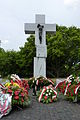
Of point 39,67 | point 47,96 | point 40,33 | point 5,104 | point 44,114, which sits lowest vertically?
point 44,114

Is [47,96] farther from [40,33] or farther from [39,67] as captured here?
[40,33]

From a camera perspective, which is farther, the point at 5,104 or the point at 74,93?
the point at 74,93

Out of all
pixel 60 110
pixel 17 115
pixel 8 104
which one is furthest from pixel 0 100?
pixel 60 110

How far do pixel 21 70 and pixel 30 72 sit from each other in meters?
1.58

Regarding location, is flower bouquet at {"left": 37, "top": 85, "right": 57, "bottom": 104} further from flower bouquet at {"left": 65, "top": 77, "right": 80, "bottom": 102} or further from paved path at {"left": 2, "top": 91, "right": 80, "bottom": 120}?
paved path at {"left": 2, "top": 91, "right": 80, "bottom": 120}

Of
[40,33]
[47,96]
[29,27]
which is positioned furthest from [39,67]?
[47,96]

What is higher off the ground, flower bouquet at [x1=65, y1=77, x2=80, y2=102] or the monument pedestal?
the monument pedestal

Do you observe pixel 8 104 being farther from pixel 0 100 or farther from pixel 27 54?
pixel 27 54

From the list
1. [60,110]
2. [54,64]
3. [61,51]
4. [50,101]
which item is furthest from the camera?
[54,64]

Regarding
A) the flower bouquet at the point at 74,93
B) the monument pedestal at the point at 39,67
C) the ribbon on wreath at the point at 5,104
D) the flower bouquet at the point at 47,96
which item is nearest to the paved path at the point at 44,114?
the ribbon on wreath at the point at 5,104

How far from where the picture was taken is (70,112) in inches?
221

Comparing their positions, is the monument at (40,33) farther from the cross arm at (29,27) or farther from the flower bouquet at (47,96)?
the flower bouquet at (47,96)

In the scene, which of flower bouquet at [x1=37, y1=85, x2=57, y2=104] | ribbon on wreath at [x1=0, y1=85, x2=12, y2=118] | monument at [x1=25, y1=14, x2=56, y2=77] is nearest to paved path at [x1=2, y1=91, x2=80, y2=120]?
ribbon on wreath at [x1=0, y1=85, x2=12, y2=118]

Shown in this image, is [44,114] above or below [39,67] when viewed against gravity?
below
